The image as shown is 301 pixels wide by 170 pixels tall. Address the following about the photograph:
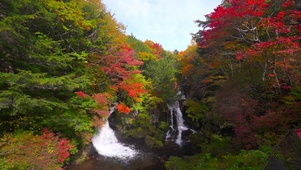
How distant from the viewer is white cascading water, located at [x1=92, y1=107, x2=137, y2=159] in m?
16.4

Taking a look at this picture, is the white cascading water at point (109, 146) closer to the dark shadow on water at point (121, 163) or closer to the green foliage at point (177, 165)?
the dark shadow on water at point (121, 163)

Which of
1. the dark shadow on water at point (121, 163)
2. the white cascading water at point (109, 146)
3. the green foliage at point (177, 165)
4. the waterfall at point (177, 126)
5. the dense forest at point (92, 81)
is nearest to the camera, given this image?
the dense forest at point (92, 81)

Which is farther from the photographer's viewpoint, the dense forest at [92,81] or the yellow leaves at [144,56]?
the yellow leaves at [144,56]

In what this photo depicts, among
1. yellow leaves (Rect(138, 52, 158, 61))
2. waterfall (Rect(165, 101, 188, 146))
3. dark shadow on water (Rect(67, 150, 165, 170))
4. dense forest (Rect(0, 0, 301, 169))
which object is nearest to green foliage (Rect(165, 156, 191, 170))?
dense forest (Rect(0, 0, 301, 169))

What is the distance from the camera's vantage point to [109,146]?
18031 mm

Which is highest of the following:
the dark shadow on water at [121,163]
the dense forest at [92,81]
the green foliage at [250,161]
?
the dense forest at [92,81]

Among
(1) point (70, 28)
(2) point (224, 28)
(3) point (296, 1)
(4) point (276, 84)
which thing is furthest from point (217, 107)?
(1) point (70, 28)

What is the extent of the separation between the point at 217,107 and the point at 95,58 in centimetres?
1077

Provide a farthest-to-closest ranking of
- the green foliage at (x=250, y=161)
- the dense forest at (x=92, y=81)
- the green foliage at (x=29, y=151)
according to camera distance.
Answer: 1. the dense forest at (x=92, y=81)
2. the green foliage at (x=250, y=161)
3. the green foliage at (x=29, y=151)

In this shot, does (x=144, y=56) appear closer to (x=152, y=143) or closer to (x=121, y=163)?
(x=152, y=143)

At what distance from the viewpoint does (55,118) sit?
9844 mm

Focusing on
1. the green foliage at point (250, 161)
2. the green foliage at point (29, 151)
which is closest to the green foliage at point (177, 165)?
the green foliage at point (250, 161)

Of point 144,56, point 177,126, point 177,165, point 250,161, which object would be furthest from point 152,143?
point 144,56

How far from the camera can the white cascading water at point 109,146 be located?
16.4m
